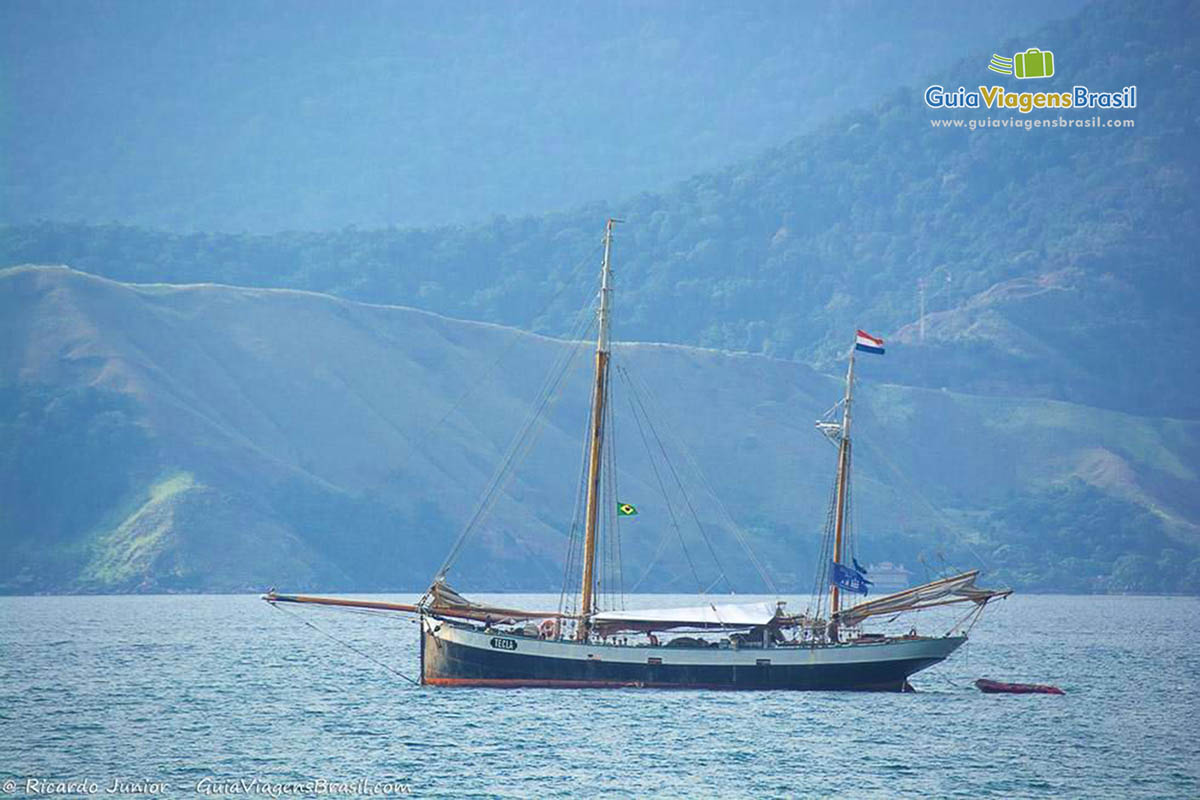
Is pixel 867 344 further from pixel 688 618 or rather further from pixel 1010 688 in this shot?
pixel 1010 688

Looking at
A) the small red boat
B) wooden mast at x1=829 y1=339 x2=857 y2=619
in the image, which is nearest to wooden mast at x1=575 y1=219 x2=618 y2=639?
wooden mast at x1=829 y1=339 x2=857 y2=619

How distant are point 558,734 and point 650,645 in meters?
12.7

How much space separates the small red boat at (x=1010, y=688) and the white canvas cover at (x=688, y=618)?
13.7 m

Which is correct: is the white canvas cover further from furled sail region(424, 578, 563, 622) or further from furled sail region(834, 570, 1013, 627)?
furled sail region(834, 570, 1013, 627)

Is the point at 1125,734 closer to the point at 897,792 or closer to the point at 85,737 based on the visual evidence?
the point at 897,792

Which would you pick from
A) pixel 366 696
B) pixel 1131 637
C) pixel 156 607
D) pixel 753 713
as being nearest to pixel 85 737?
pixel 366 696

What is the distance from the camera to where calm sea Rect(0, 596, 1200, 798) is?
6397cm

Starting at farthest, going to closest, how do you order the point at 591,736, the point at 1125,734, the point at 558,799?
the point at 1125,734
the point at 591,736
the point at 558,799

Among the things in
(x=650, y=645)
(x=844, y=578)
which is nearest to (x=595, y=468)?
(x=650, y=645)

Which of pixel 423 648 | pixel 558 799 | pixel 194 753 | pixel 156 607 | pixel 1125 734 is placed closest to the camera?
pixel 558 799

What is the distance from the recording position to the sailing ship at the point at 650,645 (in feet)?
280

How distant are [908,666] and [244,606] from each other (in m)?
120

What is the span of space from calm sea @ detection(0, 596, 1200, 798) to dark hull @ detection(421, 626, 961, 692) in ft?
3.30

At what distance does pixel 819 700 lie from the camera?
8862 centimetres
